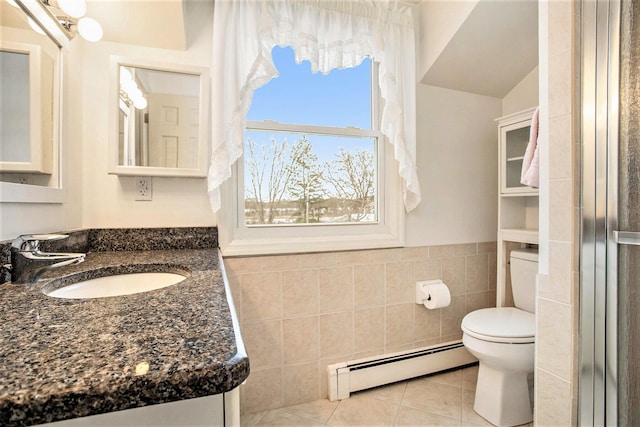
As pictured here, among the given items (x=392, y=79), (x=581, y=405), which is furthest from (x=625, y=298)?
(x=392, y=79)

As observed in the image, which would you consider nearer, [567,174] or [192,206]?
[567,174]

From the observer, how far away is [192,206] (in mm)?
1565

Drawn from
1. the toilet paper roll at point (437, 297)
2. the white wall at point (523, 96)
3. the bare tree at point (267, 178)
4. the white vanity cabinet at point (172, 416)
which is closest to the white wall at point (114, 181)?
the bare tree at point (267, 178)

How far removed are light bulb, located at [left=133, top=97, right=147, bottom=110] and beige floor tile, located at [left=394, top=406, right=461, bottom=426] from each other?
1.93 meters

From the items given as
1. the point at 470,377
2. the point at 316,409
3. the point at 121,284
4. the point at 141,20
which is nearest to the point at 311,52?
the point at 141,20

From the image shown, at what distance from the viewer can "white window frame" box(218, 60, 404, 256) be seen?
162 cm

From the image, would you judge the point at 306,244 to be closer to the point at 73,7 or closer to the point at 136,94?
the point at 136,94

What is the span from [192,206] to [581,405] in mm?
1825

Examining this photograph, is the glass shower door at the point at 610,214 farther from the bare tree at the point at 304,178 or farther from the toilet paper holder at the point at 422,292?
the bare tree at the point at 304,178

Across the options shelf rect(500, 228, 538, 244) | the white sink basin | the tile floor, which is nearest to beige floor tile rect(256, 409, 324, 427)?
the tile floor

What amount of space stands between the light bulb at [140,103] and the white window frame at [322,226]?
1.59 feet

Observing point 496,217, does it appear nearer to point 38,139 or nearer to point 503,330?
point 503,330

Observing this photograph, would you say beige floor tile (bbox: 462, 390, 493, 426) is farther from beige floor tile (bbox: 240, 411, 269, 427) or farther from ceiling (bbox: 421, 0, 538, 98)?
ceiling (bbox: 421, 0, 538, 98)

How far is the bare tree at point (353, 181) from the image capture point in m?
1.92
